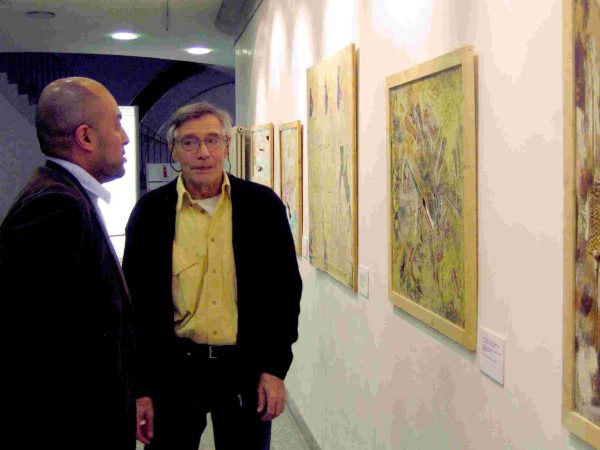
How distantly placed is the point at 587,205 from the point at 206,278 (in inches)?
50.6

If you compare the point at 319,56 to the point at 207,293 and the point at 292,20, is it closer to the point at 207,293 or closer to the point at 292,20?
the point at 292,20

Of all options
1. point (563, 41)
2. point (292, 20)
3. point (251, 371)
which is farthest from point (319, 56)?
point (563, 41)

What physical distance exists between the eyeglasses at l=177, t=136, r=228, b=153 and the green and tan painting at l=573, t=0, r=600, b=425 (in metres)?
1.25

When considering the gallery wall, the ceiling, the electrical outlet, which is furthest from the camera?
the ceiling

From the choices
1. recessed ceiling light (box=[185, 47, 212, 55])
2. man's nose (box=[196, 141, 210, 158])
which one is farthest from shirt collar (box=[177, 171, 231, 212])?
recessed ceiling light (box=[185, 47, 212, 55])

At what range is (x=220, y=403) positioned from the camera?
2.29 metres

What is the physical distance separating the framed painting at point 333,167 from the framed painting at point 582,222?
153 cm

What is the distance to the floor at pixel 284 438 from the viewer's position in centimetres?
393

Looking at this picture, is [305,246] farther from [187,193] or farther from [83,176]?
[83,176]

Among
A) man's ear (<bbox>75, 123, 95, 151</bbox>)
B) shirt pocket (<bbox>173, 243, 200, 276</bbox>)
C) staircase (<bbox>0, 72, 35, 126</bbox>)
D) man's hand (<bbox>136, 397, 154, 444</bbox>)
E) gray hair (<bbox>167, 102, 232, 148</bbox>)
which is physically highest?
staircase (<bbox>0, 72, 35, 126</bbox>)

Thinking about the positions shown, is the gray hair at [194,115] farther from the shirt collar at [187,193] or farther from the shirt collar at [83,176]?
the shirt collar at [83,176]

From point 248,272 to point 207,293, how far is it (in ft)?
0.48

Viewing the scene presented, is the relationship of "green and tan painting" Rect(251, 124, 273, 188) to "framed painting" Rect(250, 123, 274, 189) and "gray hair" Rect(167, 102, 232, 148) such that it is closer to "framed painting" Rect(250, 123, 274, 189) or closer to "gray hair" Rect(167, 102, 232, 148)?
"framed painting" Rect(250, 123, 274, 189)

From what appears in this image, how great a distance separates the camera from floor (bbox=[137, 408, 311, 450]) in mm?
3931
